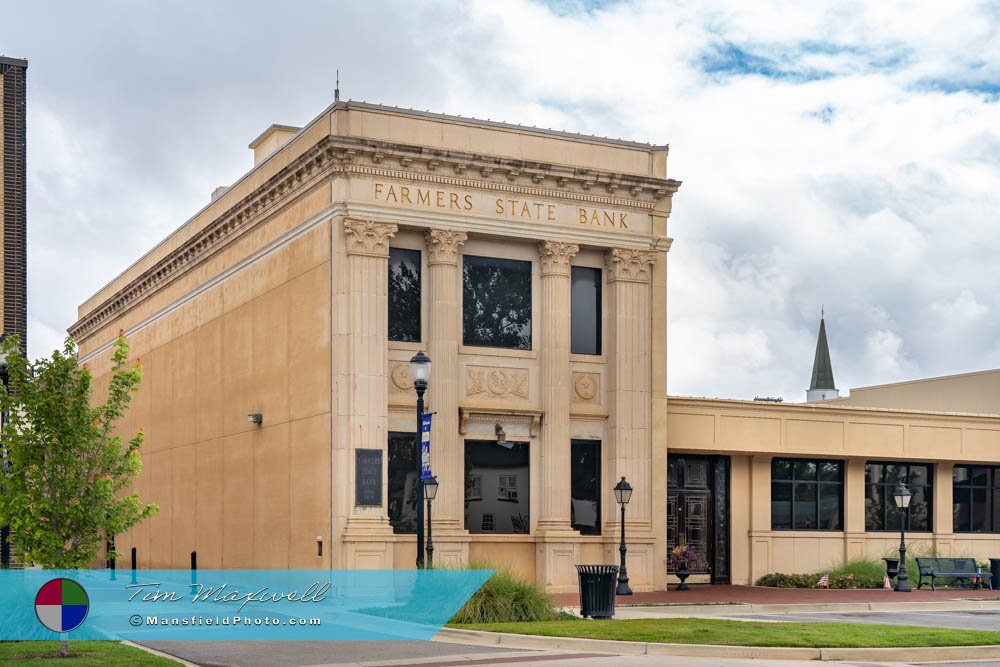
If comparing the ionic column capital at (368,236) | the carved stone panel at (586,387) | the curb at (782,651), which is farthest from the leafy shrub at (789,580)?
the curb at (782,651)

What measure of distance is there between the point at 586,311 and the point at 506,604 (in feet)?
40.9

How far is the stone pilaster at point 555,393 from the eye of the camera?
112 feet

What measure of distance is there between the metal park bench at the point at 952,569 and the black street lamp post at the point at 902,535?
0.56 m

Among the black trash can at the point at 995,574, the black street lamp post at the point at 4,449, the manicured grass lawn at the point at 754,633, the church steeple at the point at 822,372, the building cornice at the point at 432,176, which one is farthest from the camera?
the church steeple at the point at 822,372

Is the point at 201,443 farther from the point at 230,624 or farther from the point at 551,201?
the point at 230,624

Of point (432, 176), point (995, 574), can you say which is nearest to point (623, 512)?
point (432, 176)

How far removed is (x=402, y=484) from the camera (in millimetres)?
32469

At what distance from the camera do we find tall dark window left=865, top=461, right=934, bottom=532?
40.9 m

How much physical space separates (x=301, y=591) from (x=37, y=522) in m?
12.1

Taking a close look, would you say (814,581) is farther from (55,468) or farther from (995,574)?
(55,468)

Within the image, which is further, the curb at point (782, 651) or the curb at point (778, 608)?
the curb at point (778, 608)

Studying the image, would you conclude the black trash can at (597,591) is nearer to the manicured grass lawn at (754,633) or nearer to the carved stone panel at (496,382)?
the manicured grass lawn at (754,633)

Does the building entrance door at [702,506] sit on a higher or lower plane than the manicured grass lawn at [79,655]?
higher

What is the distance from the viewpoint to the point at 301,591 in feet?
105
